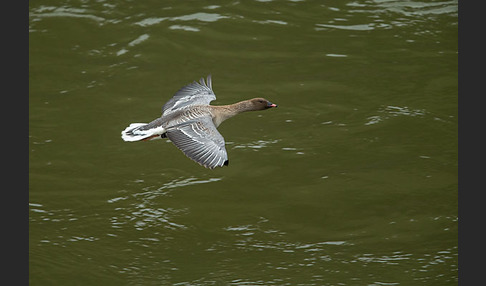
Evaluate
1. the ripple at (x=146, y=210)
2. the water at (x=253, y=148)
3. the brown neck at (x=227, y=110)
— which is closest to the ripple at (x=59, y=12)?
the water at (x=253, y=148)

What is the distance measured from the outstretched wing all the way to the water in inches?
30.7

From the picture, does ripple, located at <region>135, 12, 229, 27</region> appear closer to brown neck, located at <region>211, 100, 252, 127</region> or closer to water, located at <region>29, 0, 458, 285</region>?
water, located at <region>29, 0, 458, 285</region>

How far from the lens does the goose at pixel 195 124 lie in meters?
A: 8.70

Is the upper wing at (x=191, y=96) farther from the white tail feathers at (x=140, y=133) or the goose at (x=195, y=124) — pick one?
the white tail feathers at (x=140, y=133)

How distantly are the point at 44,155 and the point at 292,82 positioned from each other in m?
3.58

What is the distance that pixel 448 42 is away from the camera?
12805 millimetres

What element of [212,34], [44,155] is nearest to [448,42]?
[212,34]

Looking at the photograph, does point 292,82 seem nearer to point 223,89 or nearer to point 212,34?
point 223,89

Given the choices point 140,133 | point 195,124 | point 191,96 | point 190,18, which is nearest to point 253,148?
point 191,96

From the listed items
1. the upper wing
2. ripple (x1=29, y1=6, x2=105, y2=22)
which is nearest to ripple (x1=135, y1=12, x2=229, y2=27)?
ripple (x1=29, y1=6, x2=105, y2=22)

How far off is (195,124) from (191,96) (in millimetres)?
1310

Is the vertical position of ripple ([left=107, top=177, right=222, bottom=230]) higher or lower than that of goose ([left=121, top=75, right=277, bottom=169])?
lower

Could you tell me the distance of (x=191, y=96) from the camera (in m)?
10.7

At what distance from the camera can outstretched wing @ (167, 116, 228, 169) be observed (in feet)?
27.9
